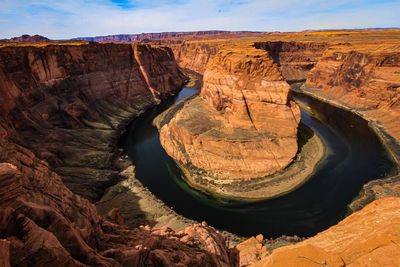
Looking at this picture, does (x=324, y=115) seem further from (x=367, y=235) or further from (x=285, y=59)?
(x=285, y=59)

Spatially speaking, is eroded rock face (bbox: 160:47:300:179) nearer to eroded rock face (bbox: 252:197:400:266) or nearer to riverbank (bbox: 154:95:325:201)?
riverbank (bbox: 154:95:325:201)

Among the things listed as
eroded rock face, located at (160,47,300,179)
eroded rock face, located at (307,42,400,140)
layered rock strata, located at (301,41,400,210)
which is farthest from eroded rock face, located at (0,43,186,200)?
eroded rock face, located at (307,42,400,140)

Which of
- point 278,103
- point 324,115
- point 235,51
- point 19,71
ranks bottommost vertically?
point 324,115

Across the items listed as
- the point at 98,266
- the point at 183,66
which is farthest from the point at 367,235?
the point at 183,66

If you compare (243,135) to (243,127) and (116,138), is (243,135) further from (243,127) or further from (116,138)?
(116,138)

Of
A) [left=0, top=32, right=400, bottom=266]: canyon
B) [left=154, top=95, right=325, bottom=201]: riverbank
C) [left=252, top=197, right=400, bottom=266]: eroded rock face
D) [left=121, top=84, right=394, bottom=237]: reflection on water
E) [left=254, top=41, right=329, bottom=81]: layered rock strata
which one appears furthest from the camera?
[left=254, top=41, right=329, bottom=81]: layered rock strata

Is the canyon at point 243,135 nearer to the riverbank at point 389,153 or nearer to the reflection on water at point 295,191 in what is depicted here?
the reflection on water at point 295,191

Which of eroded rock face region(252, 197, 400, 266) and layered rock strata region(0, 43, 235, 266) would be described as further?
layered rock strata region(0, 43, 235, 266)
